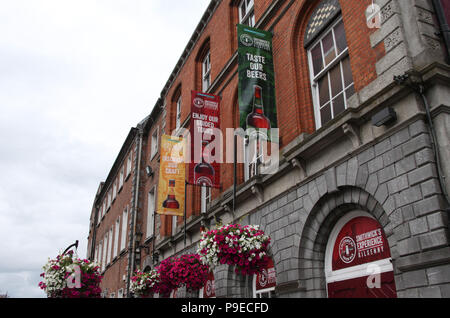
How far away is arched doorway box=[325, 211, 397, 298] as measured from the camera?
611 cm

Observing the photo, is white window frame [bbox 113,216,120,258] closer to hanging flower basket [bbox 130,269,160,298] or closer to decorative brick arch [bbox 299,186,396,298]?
hanging flower basket [bbox 130,269,160,298]

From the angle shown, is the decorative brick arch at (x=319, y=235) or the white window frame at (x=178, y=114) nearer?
the decorative brick arch at (x=319, y=235)

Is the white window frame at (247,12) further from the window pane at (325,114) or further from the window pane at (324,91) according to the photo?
the window pane at (325,114)

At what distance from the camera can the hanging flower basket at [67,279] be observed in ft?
39.0

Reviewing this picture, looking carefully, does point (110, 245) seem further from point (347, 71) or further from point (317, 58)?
point (347, 71)

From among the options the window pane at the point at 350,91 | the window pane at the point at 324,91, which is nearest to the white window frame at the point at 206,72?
the window pane at the point at 324,91

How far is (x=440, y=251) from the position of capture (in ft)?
16.0

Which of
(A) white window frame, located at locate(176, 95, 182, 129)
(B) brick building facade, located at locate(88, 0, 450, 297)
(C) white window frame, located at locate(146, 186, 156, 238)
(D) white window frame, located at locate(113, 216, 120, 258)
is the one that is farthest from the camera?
(D) white window frame, located at locate(113, 216, 120, 258)

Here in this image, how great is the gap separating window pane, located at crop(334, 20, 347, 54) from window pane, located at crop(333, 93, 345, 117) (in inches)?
39.7

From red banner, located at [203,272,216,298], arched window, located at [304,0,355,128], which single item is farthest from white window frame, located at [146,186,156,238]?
arched window, located at [304,0,355,128]

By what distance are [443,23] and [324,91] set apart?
2.81 m

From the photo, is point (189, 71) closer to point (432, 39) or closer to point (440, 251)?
point (432, 39)

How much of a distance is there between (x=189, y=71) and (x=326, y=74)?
32.7 ft

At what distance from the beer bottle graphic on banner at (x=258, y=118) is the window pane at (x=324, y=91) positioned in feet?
4.32
